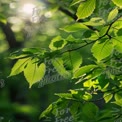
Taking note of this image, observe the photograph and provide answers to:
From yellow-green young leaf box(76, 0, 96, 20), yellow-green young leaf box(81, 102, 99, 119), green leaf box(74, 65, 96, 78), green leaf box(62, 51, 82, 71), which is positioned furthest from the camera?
yellow-green young leaf box(81, 102, 99, 119)

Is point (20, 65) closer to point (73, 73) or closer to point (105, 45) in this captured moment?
point (73, 73)

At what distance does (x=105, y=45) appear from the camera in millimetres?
1231

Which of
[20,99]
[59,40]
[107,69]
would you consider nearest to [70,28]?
[59,40]

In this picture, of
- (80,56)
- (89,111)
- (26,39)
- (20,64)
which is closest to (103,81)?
(89,111)

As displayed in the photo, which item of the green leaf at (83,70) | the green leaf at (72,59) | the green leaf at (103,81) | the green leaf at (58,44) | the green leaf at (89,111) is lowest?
the green leaf at (89,111)

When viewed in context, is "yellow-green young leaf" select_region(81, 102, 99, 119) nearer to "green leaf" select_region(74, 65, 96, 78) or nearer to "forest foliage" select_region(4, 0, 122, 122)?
"forest foliage" select_region(4, 0, 122, 122)

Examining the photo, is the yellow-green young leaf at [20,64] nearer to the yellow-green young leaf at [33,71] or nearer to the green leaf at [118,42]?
the yellow-green young leaf at [33,71]

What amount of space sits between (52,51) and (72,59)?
0.10 meters

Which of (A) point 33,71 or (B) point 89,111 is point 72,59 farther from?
(B) point 89,111

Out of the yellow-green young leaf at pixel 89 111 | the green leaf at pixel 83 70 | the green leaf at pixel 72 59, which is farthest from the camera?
the yellow-green young leaf at pixel 89 111

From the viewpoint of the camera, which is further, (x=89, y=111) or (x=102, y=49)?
(x=89, y=111)

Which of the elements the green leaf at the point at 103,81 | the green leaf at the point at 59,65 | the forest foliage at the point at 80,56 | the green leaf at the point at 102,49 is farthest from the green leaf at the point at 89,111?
the green leaf at the point at 102,49

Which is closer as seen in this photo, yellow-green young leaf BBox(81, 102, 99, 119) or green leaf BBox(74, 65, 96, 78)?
green leaf BBox(74, 65, 96, 78)

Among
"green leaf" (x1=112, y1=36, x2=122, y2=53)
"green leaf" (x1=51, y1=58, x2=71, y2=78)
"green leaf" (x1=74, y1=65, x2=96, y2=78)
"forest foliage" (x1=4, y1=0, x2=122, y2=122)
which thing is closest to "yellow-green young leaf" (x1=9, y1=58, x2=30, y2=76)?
"forest foliage" (x1=4, y1=0, x2=122, y2=122)
